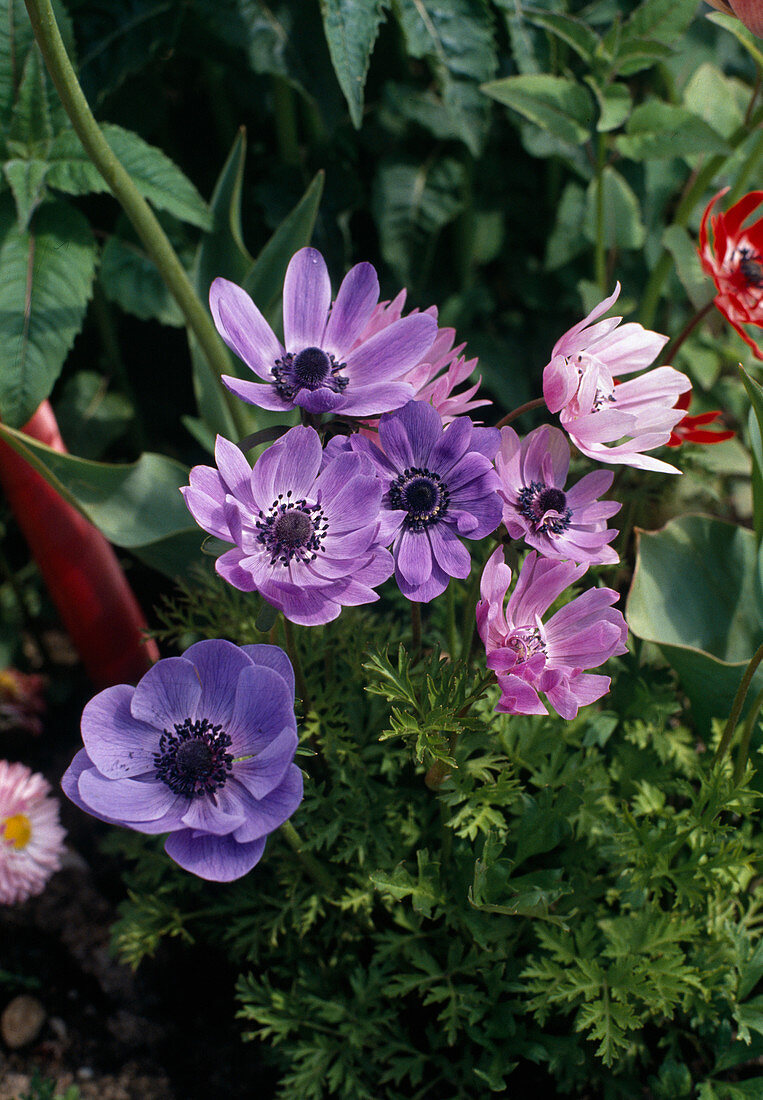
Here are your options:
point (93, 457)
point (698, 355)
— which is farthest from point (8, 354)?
point (698, 355)

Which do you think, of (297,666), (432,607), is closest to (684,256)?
(432,607)

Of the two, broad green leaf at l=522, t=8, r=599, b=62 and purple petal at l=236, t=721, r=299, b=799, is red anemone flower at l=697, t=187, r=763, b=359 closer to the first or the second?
broad green leaf at l=522, t=8, r=599, b=62

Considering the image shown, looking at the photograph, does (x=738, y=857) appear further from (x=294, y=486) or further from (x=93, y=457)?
(x=93, y=457)

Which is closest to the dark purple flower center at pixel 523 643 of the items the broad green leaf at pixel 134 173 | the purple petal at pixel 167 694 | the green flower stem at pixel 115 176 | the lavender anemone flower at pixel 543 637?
the lavender anemone flower at pixel 543 637

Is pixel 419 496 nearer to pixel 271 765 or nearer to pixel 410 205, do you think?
pixel 271 765

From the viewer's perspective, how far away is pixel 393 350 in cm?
60

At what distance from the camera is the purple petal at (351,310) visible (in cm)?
63

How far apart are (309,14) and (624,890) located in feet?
3.57

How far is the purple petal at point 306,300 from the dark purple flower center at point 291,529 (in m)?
0.15

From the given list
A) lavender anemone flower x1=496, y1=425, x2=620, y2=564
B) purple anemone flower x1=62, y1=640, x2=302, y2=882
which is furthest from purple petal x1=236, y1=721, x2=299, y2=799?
lavender anemone flower x1=496, y1=425, x2=620, y2=564

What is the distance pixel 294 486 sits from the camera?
0.58 metres

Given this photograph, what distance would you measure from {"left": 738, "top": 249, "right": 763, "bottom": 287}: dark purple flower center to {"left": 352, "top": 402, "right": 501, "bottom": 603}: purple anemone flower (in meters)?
0.43

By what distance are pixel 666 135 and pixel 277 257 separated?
1.65 feet

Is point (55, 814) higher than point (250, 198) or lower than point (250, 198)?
lower
